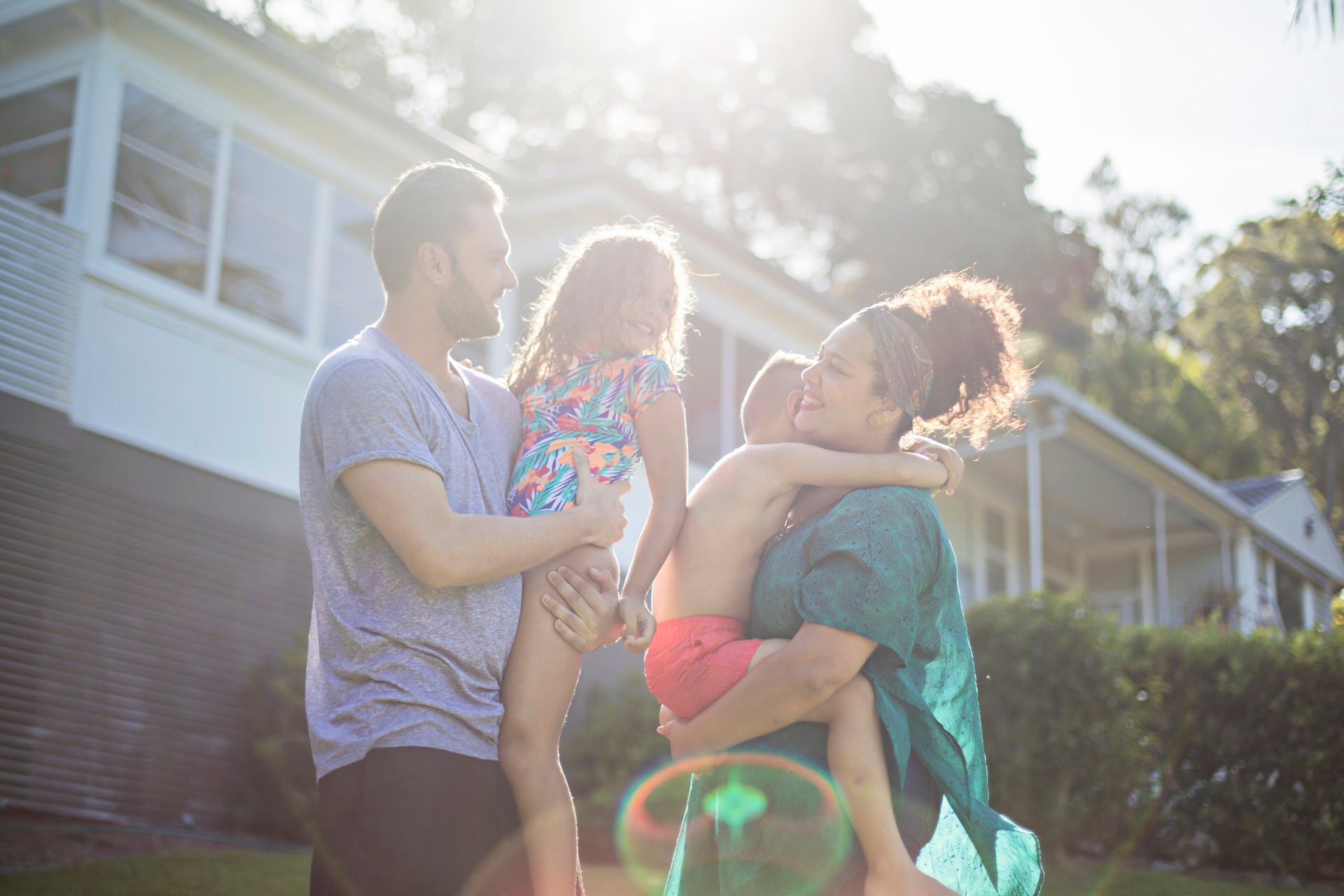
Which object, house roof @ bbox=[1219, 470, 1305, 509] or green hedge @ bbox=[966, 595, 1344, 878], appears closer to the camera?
green hedge @ bbox=[966, 595, 1344, 878]

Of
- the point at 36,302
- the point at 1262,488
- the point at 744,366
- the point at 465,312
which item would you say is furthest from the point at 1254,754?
the point at 1262,488

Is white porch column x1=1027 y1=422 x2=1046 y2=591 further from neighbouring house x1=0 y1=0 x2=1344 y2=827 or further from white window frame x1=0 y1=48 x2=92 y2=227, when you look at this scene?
white window frame x1=0 y1=48 x2=92 y2=227

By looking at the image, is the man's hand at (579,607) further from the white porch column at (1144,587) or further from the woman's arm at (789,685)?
the white porch column at (1144,587)

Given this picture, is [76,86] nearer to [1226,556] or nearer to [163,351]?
[163,351]

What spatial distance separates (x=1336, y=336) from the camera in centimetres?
3625

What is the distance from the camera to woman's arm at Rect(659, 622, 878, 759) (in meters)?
2.60

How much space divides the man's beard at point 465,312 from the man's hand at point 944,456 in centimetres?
113

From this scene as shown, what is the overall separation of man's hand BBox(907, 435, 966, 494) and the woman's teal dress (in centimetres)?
17

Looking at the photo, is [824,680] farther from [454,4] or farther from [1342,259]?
[454,4]

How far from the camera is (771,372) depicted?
3.50 metres

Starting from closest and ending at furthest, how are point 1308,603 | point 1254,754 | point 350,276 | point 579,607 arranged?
point 579,607, point 1254,754, point 350,276, point 1308,603

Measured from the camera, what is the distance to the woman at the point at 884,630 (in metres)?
2.64

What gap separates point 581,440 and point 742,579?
0.55m

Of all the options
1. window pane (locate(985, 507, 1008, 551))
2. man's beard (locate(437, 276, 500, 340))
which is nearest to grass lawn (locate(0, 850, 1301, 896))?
man's beard (locate(437, 276, 500, 340))
